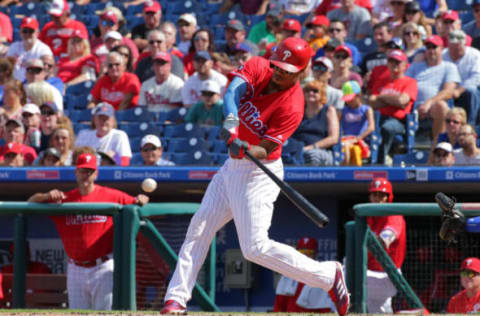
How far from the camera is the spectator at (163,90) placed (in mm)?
9641

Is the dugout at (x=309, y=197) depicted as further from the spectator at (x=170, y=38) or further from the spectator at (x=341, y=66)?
the spectator at (x=170, y=38)

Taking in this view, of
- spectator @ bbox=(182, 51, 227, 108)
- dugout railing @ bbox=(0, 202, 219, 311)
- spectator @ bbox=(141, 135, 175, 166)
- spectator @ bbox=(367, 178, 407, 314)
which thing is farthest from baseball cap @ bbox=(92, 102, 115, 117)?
spectator @ bbox=(367, 178, 407, 314)

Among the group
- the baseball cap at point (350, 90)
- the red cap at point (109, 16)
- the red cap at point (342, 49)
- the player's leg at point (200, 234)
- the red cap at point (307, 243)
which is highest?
the red cap at point (109, 16)

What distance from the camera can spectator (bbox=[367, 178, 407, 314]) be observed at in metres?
6.45

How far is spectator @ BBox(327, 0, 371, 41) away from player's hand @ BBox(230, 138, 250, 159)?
615 centimetres

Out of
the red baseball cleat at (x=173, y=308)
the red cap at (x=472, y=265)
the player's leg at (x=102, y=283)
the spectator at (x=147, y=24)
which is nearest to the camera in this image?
the red baseball cleat at (x=173, y=308)

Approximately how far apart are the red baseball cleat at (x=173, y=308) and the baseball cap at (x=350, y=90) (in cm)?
424

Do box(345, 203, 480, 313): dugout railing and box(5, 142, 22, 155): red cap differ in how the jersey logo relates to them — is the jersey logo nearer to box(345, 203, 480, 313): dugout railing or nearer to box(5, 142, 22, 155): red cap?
→ box(345, 203, 480, 313): dugout railing

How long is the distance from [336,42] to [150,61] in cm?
211

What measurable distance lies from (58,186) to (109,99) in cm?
193

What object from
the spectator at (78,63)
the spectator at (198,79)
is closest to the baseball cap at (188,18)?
the spectator at (78,63)

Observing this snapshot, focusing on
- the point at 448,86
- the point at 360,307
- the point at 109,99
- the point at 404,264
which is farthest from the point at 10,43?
the point at 360,307

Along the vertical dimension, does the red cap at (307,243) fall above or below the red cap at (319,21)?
below

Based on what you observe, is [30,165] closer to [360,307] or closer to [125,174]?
[125,174]
